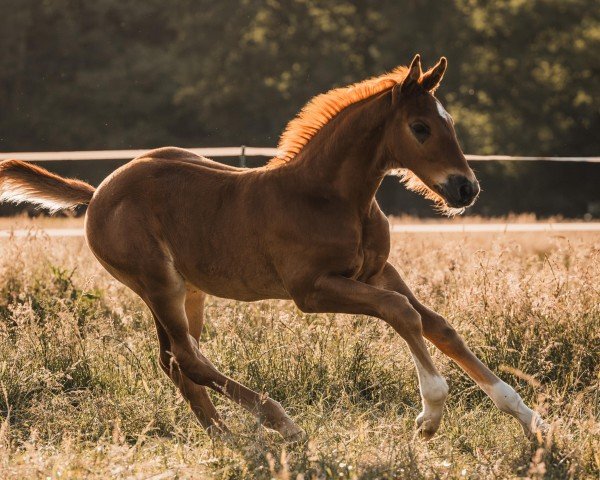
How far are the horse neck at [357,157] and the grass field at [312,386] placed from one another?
1.10 meters

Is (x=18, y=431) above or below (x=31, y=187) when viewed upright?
below

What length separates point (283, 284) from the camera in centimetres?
521

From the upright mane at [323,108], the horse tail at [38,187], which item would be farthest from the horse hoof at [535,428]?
the horse tail at [38,187]

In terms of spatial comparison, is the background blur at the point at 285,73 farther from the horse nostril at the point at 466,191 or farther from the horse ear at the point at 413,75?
the horse nostril at the point at 466,191

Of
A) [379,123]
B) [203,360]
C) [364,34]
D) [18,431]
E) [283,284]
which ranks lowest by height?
[18,431]

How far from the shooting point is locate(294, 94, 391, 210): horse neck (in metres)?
5.05

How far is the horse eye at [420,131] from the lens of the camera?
190 inches

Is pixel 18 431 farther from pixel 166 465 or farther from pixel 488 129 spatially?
pixel 488 129

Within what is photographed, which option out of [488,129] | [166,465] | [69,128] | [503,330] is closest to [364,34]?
[488,129]

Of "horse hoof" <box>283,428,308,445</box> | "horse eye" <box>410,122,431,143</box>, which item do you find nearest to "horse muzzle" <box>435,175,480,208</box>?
"horse eye" <box>410,122,431,143</box>

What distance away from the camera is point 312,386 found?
588cm

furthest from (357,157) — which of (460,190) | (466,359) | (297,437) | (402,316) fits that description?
(297,437)

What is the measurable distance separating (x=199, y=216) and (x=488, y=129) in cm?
2361

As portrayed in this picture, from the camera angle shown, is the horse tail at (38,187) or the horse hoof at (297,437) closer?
the horse hoof at (297,437)
